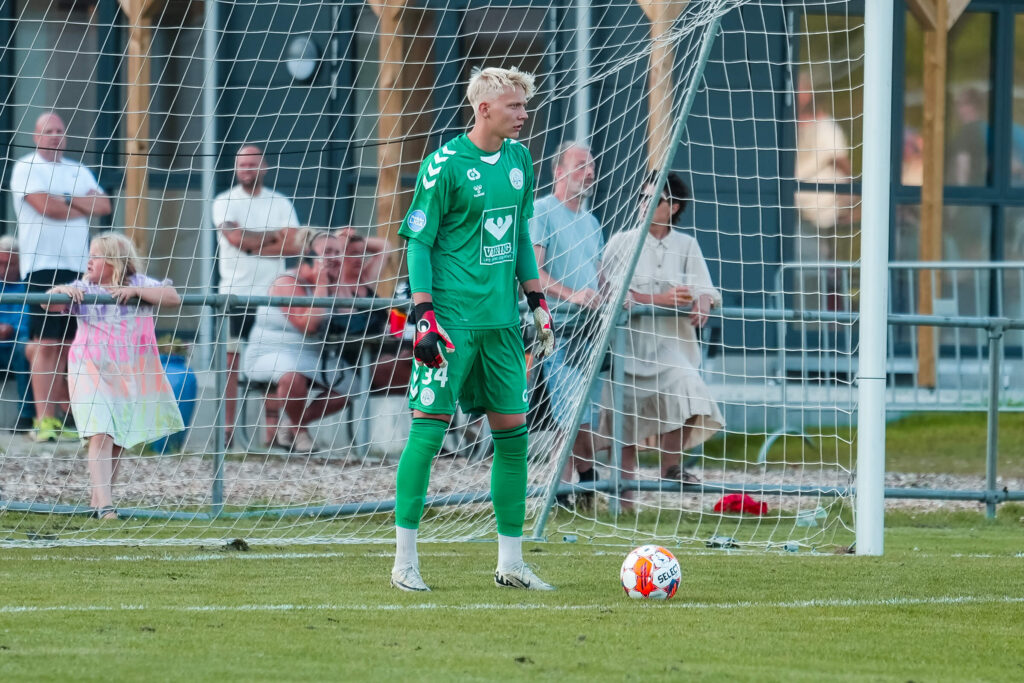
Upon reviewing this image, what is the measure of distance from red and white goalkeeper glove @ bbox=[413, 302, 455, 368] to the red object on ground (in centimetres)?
360

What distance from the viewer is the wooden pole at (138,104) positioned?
452 inches

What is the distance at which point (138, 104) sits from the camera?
41.4 ft

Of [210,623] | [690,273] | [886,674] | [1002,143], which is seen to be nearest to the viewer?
[886,674]

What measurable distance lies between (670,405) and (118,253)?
3210 millimetres

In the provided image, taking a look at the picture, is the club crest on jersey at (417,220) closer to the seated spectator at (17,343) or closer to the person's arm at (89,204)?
the seated spectator at (17,343)

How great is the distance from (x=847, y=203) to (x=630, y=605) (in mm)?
13141

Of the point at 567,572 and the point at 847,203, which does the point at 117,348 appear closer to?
the point at 567,572

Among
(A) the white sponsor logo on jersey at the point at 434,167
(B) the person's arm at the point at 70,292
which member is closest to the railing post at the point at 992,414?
(A) the white sponsor logo on jersey at the point at 434,167

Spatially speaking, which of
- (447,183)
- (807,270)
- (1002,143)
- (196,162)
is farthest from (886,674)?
(1002,143)

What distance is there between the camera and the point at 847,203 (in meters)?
17.9

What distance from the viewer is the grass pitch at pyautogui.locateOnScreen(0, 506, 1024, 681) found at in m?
4.26

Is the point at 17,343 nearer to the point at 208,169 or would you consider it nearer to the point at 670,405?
the point at 208,169

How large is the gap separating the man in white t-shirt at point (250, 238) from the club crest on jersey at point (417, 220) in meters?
3.68

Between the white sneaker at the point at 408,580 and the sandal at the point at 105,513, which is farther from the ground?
the sandal at the point at 105,513
